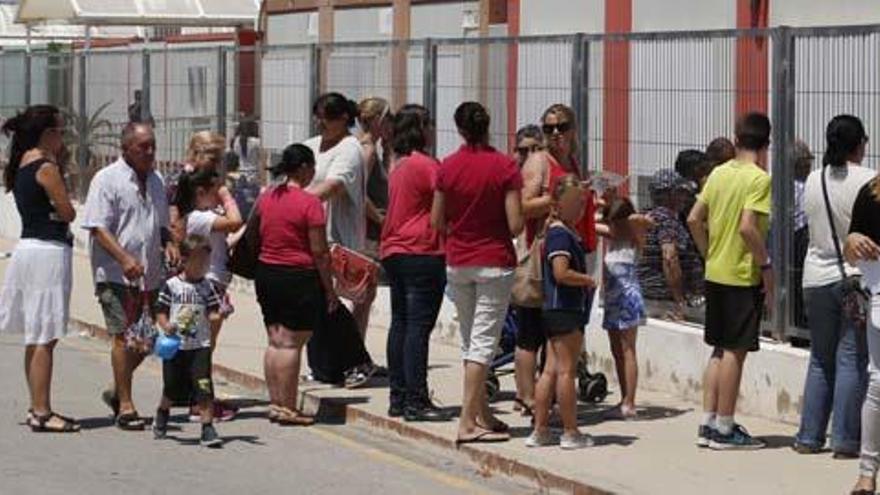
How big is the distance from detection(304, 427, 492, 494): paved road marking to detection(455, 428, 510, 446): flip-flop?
0.30 meters

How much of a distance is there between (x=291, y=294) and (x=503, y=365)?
93.4 inches

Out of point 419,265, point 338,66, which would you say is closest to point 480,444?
point 419,265

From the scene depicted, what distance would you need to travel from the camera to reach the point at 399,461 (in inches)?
467

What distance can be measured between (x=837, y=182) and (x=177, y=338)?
13.2 ft

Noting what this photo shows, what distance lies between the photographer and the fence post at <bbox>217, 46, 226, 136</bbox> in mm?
21656

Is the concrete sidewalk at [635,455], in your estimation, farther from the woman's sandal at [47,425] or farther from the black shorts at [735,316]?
the woman's sandal at [47,425]

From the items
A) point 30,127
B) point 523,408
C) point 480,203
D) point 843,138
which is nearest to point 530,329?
point 523,408

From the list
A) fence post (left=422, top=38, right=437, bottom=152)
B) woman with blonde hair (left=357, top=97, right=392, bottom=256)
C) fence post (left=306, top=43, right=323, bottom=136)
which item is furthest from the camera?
fence post (left=306, top=43, right=323, bottom=136)

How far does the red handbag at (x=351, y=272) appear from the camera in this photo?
45.6 feet

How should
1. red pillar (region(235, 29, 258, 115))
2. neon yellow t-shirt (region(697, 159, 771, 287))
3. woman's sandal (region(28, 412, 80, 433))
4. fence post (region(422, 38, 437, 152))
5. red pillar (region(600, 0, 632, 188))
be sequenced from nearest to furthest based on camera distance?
neon yellow t-shirt (region(697, 159, 771, 287)) → woman's sandal (region(28, 412, 80, 433)) → red pillar (region(600, 0, 632, 188)) → fence post (region(422, 38, 437, 152)) → red pillar (region(235, 29, 258, 115))

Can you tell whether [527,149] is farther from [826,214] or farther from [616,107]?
[826,214]

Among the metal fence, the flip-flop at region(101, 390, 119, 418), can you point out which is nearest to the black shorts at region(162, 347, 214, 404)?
the flip-flop at region(101, 390, 119, 418)

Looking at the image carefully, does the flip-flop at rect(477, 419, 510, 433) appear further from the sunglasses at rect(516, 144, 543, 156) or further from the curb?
the sunglasses at rect(516, 144, 543, 156)

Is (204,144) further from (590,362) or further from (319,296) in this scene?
(590,362)
